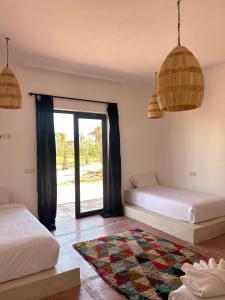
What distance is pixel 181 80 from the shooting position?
1793 mm

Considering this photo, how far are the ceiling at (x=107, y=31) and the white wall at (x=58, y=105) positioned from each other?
36 centimetres

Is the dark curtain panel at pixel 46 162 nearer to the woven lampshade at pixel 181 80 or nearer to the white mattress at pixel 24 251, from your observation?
the white mattress at pixel 24 251

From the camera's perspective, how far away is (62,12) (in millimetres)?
2500

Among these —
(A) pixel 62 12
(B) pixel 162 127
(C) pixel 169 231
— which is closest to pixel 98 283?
(C) pixel 169 231

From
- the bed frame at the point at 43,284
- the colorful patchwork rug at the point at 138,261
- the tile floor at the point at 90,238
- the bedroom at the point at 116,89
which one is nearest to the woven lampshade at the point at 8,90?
the bedroom at the point at 116,89

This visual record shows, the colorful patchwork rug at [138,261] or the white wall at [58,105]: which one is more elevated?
the white wall at [58,105]

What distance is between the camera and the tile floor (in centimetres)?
232

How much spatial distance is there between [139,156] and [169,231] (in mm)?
2069

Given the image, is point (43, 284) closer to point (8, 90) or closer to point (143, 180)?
point (8, 90)

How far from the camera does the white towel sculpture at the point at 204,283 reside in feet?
4.66

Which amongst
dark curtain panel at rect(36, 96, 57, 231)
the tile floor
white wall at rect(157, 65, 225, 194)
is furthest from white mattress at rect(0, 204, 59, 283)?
white wall at rect(157, 65, 225, 194)

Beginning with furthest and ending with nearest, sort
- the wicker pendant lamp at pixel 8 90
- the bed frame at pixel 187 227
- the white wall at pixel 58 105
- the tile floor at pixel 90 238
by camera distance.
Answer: the white wall at pixel 58 105 < the bed frame at pixel 187 227 < the wicker pendant lamp at pixel 8 90 < the tile floor at pixel 90 238

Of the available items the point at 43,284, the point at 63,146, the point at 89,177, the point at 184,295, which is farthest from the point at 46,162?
the point at 184,295

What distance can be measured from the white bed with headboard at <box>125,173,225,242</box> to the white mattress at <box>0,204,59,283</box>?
7.15ft
